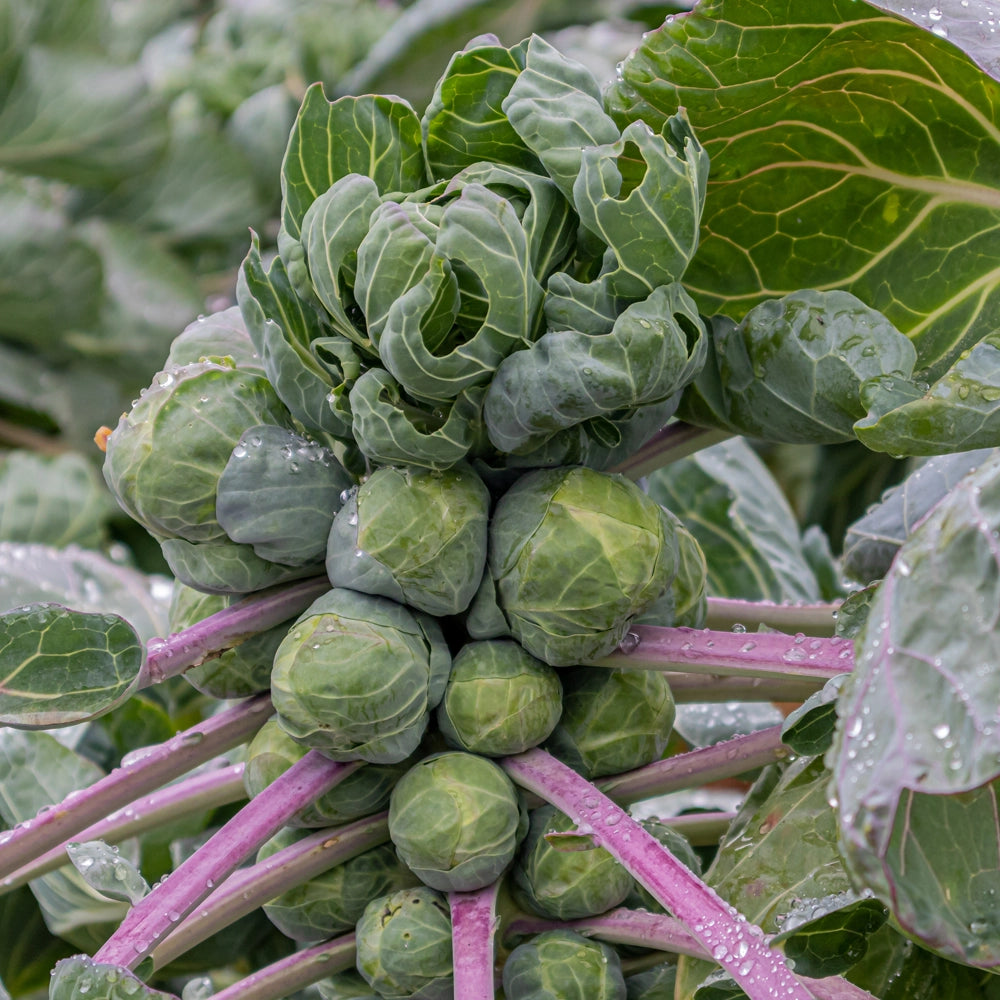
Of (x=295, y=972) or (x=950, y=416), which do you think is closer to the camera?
(x=950, y=416)

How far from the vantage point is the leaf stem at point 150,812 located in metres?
0.87

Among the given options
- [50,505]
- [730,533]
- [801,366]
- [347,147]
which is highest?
[347,147]

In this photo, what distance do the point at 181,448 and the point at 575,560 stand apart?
27 centimetres

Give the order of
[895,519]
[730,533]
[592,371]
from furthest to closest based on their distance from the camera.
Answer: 1. [730,533]
2. [895,519]
3. [592,371]

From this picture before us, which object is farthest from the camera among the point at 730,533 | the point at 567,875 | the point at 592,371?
the point at 730,533

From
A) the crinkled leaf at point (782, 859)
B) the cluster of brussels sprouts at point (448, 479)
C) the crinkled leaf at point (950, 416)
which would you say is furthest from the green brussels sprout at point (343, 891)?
the crinkled leaf at point (950, 416)

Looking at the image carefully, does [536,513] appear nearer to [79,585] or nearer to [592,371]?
[592,371]

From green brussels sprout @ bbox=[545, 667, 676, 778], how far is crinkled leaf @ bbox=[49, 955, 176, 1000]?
1.03 ft

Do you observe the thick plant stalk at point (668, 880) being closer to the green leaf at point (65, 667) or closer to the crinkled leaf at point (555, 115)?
the green leaf at point (65, 667)

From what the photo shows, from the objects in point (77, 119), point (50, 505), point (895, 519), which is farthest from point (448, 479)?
point (77, 119)

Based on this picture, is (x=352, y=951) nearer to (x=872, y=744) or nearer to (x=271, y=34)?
(x=872, y=744)

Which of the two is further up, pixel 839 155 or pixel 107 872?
pixel 839 155

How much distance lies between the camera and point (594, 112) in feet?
2.40

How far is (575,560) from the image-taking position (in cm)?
72
